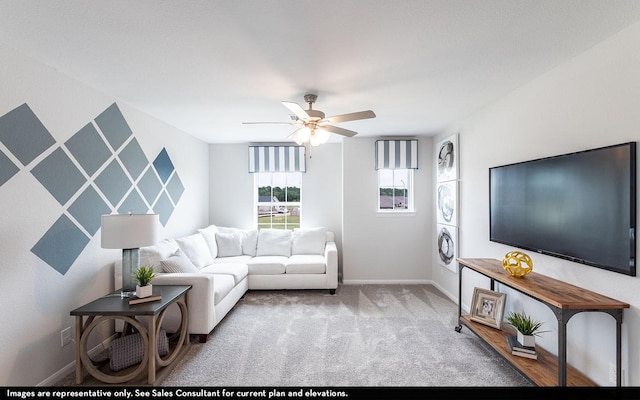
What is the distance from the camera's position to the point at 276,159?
525cm

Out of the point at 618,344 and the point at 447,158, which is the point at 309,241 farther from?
the point at 618,344

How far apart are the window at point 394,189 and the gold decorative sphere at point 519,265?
254cm

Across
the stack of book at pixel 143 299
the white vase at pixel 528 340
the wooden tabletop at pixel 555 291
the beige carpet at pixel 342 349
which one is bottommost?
the beige carpet at pixel 342 349

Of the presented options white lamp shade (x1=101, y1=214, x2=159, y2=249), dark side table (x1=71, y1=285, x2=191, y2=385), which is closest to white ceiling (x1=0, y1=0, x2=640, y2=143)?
white lamp shade (x1=101, y1=214, x2=159, y2=249)

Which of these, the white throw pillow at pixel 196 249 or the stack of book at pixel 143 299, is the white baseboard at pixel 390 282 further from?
the stack of book at pixel 143 299

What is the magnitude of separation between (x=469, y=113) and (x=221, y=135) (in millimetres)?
3602

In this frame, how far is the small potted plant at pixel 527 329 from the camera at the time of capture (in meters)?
2.29

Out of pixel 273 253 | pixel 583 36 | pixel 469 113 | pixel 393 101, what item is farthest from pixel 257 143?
pixel 583 36

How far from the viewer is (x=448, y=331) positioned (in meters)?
3.06

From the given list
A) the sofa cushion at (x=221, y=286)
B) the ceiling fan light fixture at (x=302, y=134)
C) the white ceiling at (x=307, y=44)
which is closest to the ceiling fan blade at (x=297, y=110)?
the ceiling fan light fixture at (x=302, y=134)

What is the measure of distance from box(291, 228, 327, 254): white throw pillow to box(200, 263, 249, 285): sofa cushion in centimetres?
99

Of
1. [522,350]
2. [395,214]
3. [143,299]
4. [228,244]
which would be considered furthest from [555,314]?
[228,244]

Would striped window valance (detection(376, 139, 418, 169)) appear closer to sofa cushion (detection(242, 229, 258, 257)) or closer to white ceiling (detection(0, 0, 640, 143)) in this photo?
white ceiling (detection(0, 0, 640, 143))

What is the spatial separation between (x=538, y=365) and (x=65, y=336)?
3.68m
